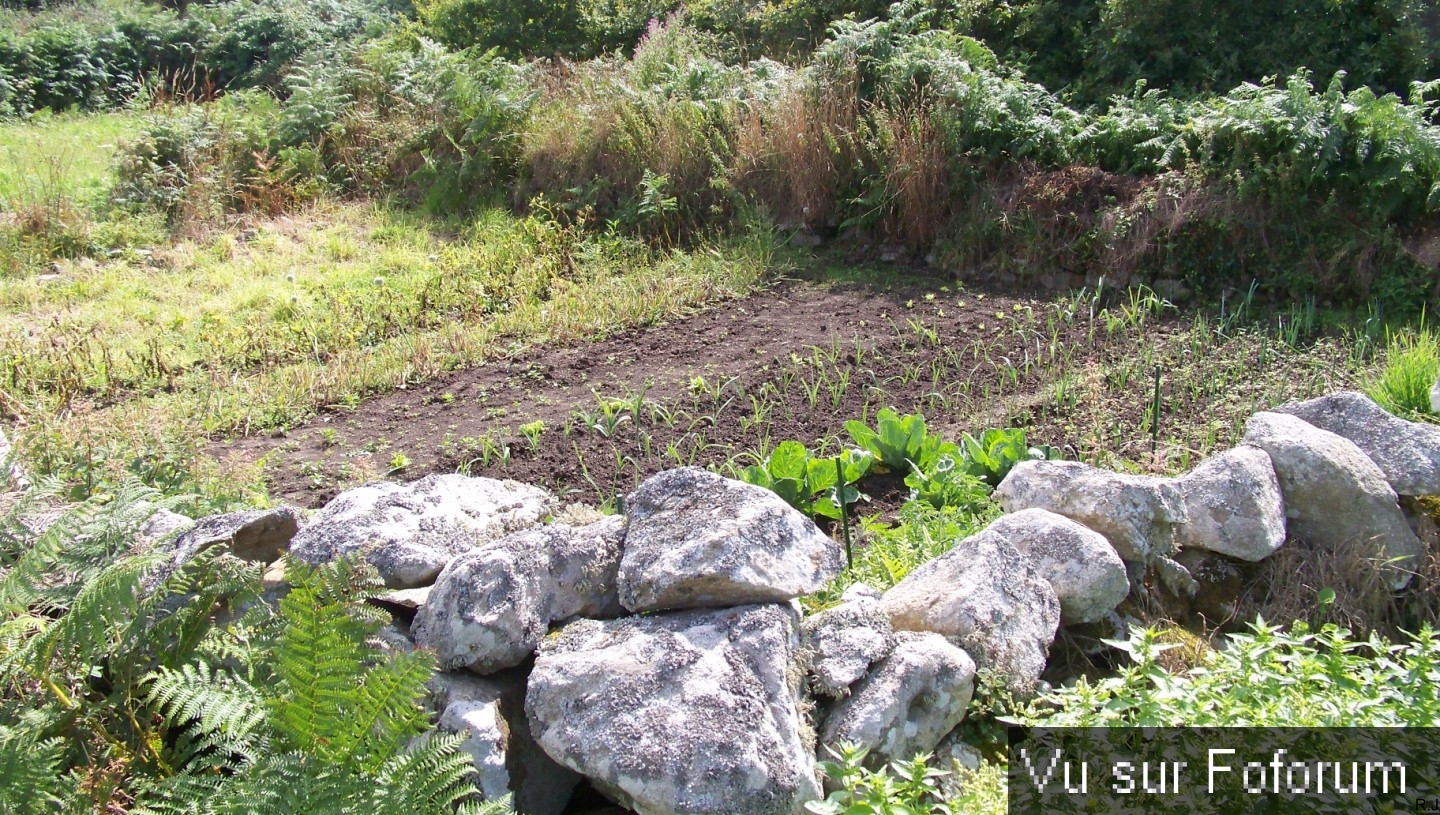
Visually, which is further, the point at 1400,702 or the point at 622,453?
the point at 622,453

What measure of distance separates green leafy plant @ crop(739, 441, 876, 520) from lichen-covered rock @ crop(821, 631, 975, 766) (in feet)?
4.71

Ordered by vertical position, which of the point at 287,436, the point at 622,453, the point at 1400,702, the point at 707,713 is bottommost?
the point at 287,436

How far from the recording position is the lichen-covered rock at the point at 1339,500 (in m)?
Answer: 3.90

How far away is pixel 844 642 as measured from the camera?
2.90m

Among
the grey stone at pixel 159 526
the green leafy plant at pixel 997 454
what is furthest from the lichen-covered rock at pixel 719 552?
the green leafy plant at pixel 997 454

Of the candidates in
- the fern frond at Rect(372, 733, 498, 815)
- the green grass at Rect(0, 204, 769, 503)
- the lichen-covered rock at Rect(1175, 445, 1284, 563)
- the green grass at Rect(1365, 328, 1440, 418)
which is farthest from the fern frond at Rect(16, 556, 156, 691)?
the green grass at Rect(1365, 328, 1440, 418)

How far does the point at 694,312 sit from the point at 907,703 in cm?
476

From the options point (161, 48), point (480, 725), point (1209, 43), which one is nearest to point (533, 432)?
point (480, 725)

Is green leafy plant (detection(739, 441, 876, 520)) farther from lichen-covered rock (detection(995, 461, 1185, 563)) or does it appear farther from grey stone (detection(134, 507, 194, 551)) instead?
grey stone (detection(134, 507, 194, 551))

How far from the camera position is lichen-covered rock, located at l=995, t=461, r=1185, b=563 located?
3627 millimetres

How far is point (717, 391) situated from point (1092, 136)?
366cm

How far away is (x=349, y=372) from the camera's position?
6551 mm

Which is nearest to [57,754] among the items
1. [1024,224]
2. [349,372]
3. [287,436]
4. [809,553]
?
[809,553]

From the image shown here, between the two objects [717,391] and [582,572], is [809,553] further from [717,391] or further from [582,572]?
[717,391]
